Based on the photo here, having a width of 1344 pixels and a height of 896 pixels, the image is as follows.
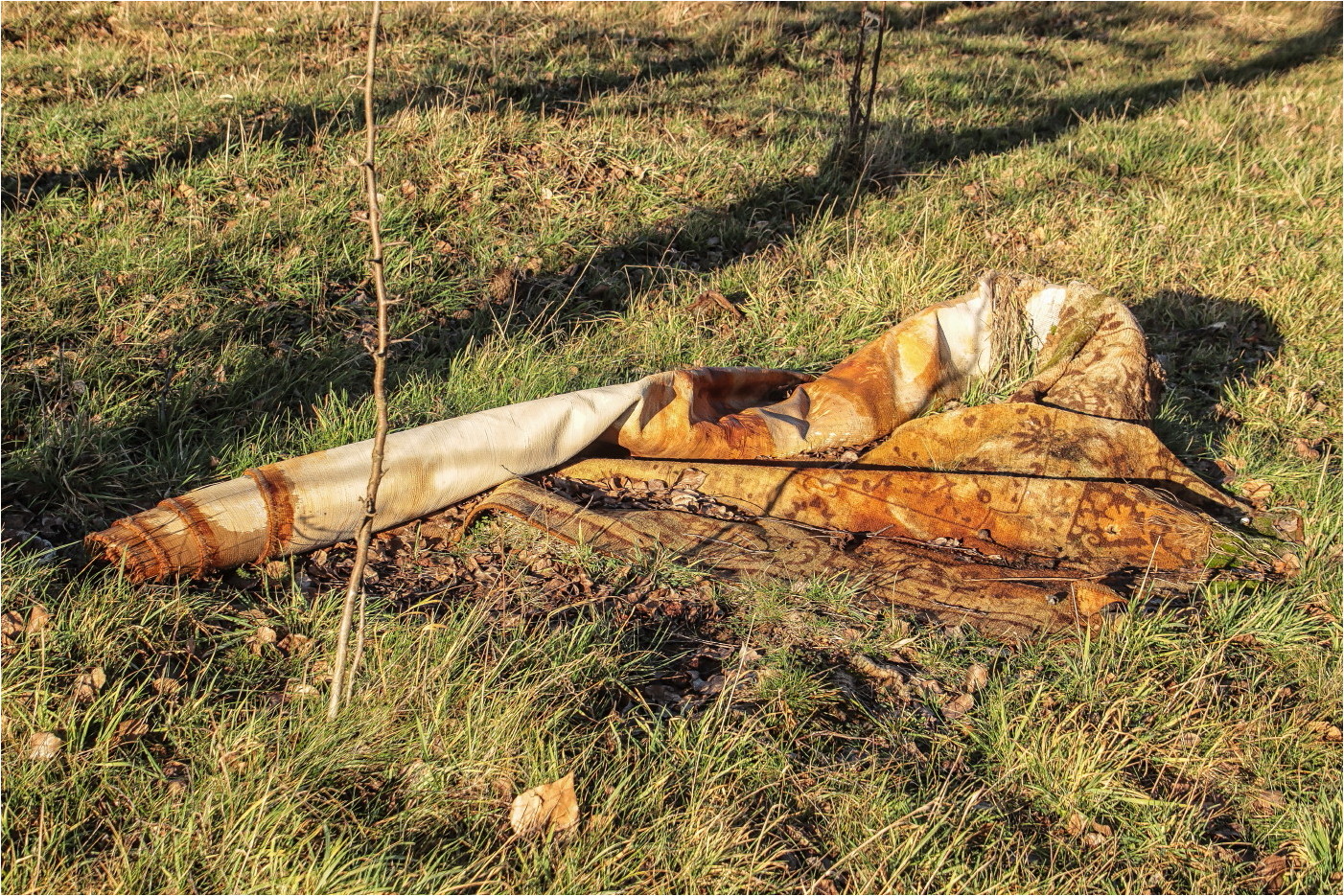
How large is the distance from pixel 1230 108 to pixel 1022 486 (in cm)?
611

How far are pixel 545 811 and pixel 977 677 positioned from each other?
1374 mm

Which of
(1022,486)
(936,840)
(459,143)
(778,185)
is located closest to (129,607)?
(936,840)

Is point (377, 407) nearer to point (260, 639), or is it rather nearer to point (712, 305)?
point (260, 639)

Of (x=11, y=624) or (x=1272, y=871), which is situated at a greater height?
(x=11, y=624)

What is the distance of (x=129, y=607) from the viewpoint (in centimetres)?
270

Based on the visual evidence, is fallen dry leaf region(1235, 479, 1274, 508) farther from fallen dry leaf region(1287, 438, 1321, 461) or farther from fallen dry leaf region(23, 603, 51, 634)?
fallen dry leaf region(23, 603, 51, 634)

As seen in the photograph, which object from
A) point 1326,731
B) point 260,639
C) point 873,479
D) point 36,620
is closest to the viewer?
point 36,620

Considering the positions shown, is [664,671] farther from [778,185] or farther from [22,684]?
[778,185]

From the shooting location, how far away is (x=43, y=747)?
2.25 meters

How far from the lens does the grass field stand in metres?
2.26

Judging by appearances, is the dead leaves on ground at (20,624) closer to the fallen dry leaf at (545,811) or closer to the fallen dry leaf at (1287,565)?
the fallen dry leaf at (545,811)

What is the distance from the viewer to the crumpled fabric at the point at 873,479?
3.17 metres

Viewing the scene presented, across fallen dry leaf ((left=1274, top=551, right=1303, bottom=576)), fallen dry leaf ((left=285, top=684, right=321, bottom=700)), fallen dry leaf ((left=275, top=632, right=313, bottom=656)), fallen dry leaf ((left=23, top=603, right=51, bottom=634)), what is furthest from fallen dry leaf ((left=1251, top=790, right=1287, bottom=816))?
fallen dry leaf ((left=23, top=603, right=51, bottom=634))

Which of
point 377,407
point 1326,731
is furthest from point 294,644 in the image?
point 1326,731
